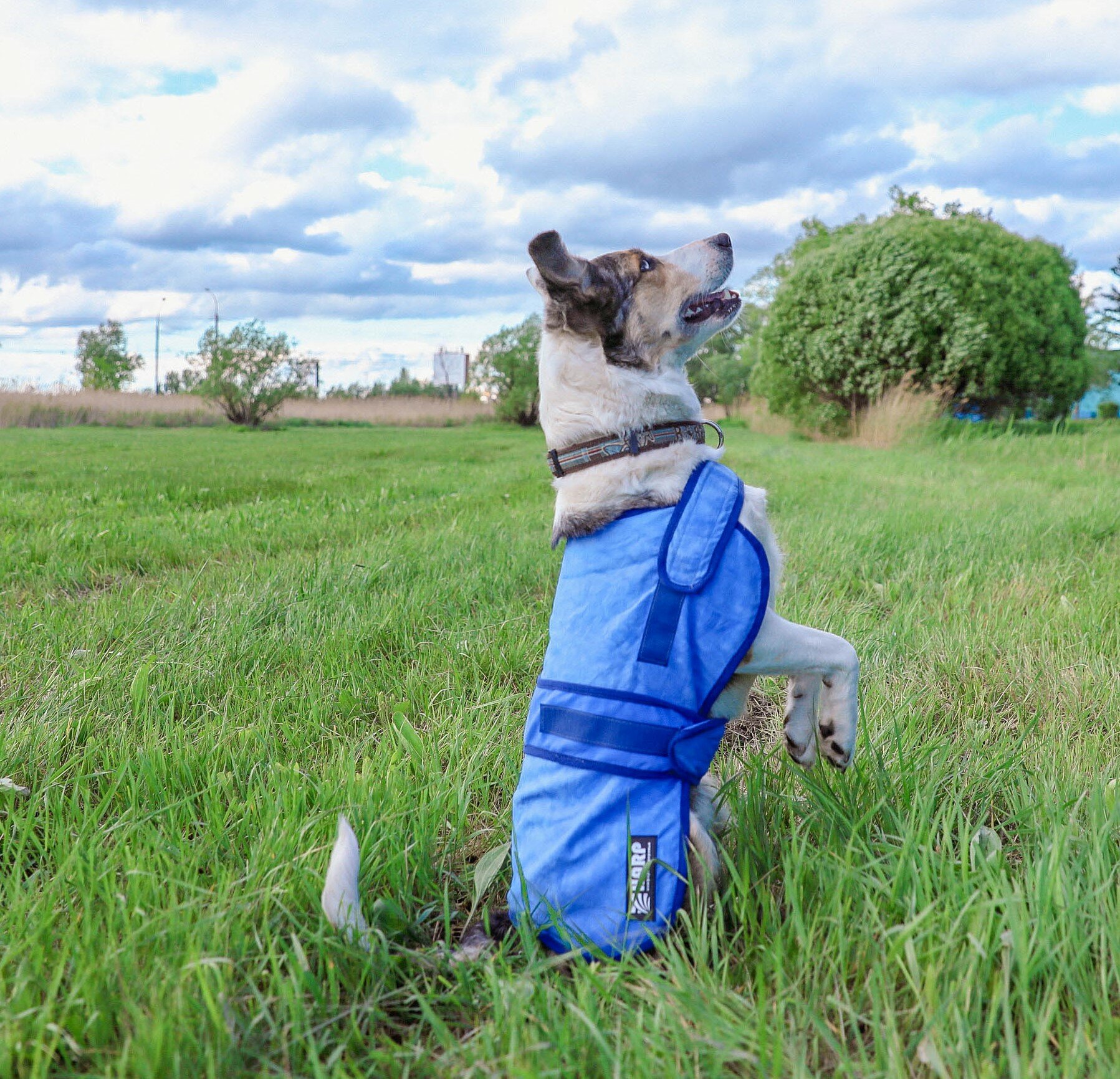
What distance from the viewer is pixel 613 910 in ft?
5.56

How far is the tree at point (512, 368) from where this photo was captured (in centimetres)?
2902

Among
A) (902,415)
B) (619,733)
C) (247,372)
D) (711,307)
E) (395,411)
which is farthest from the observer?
(395,411)

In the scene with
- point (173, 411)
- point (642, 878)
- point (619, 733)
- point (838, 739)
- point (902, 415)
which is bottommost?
point (642, 878)

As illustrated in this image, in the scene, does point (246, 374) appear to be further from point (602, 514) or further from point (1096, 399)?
point (1096, 399)

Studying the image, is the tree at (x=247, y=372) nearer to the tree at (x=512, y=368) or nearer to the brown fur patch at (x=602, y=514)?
the tree at (x=512, y=368)

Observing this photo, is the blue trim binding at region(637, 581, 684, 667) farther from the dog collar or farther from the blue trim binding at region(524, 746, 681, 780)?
the dog collar

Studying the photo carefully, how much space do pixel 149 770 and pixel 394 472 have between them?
8.16 meters

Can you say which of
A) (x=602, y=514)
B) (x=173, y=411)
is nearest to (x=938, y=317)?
(x=602, y=514)

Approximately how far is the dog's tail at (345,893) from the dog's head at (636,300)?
1.47 m

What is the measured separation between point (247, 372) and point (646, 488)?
92.9ft

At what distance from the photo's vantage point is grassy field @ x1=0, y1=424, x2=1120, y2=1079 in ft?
4.46

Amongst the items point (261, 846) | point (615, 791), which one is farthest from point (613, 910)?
point (261, 846)

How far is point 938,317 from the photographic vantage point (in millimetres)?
14156

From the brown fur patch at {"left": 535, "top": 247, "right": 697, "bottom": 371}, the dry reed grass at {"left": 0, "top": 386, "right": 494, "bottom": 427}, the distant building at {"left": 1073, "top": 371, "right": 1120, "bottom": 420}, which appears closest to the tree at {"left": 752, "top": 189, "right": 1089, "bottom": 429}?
the brown fur patch at {"left": 535, "top": 247, "right": 697, "bottom": 371}
